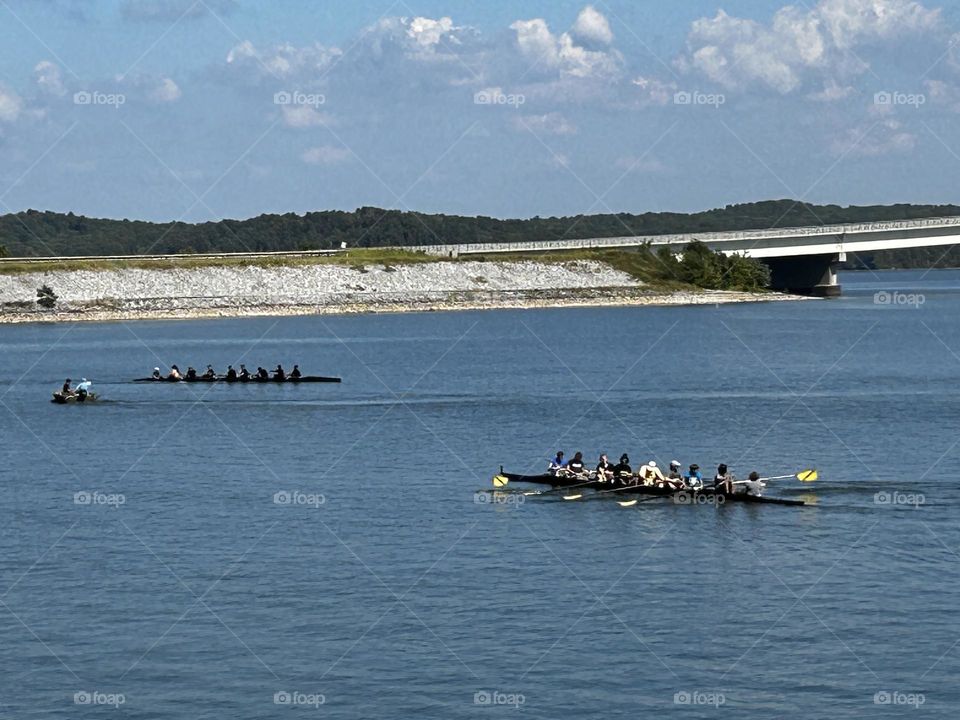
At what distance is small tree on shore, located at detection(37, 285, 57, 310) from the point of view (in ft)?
549

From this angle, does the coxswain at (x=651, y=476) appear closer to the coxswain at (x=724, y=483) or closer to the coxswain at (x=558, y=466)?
the coxswain at (x=724, y=483)

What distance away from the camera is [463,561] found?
42.0 m

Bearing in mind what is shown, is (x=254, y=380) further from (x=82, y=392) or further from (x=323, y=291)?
(x=323, y=291)

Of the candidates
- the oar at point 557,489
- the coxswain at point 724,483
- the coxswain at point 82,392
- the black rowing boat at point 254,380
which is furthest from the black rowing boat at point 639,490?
the black rowing boat at point 254,380

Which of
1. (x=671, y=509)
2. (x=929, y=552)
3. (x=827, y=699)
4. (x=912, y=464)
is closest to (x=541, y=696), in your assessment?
(x=827, y=699)

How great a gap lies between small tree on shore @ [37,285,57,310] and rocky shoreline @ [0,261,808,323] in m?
0.54

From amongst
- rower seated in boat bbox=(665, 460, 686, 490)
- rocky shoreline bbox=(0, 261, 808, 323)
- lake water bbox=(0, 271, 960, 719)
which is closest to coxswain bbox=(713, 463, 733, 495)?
lake water bbox=(0, 271, 960, 719)

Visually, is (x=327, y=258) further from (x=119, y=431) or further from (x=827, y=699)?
(x=827, y=699)

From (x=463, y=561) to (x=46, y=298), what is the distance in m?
134

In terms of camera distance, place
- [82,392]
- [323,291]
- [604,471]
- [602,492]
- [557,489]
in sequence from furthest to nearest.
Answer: [323,291], [82,392], [557,489], [604,471], [602,492]

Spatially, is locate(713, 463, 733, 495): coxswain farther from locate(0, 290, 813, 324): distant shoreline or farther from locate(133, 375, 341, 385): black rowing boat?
locate(0, 290, 813, 324): distant shoreline

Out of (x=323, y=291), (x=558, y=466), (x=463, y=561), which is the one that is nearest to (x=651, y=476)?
(x=558, y=466)

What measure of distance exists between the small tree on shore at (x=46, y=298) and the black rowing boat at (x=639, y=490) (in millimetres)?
122273

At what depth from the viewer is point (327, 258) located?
632 ft
